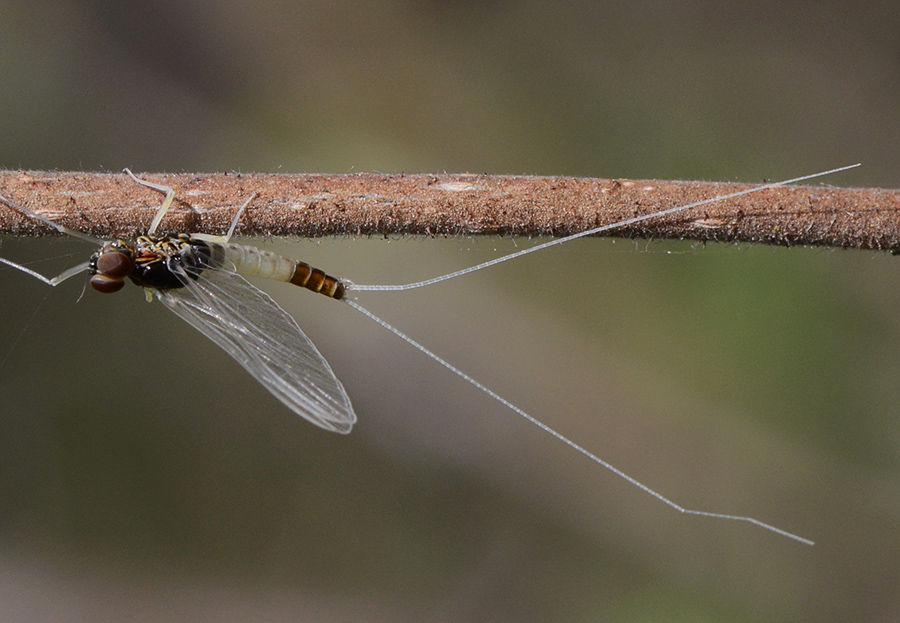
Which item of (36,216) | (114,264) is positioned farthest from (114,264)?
(36,216)

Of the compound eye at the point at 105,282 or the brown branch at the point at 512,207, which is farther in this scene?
the compound eye at the point at 105,282

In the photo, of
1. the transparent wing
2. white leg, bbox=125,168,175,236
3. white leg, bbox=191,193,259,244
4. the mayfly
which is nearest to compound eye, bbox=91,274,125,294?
the mayfly

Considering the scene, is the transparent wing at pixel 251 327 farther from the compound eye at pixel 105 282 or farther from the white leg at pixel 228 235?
the white leg at pixel 228 235

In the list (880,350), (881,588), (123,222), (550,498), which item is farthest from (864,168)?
(123,222)

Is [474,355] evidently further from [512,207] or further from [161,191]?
[161,191]

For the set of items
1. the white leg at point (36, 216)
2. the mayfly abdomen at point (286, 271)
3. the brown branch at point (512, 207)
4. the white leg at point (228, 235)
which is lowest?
the white leg at point (36, 216)

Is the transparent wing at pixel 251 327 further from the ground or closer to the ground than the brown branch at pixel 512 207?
closer to the ground

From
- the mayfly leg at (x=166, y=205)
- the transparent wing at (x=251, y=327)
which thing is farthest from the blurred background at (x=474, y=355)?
the mayfly leg at (x=166, y=205)
